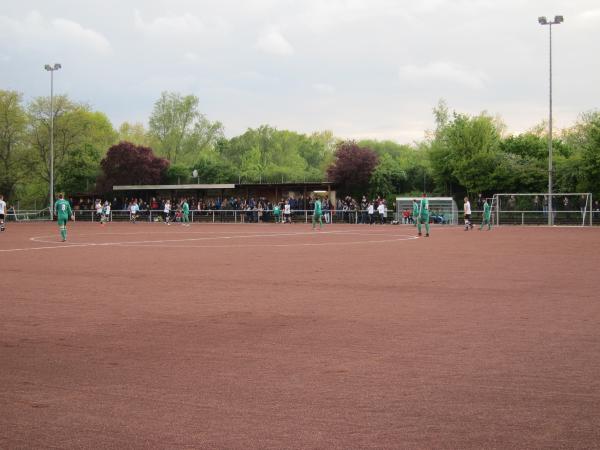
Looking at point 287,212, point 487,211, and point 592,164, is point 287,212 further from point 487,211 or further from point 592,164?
point 592,164

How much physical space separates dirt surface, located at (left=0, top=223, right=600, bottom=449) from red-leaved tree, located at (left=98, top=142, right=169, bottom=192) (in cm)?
6165

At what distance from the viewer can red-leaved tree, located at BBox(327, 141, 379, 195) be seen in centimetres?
6794

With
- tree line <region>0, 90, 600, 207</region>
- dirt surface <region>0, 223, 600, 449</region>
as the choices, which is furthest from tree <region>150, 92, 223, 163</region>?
dirt surface <region>0, 223, 600, 449</region>

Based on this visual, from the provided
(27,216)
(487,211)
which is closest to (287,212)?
(487,211)

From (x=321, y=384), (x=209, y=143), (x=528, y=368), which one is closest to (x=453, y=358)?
(x=528, y=368)

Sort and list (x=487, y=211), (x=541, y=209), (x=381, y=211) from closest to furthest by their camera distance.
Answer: (x=487, y=211), (x=541, y=209), (x=381, y=211)

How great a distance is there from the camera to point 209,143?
368 feet

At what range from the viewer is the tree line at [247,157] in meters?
60.6

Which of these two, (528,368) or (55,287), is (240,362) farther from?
(55,287)

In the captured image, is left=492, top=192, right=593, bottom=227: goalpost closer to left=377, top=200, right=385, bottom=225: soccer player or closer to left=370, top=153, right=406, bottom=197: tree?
left=377, top=200, right=385, bottom=225: soccer player

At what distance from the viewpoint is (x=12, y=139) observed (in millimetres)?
81500

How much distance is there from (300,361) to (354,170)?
200ft

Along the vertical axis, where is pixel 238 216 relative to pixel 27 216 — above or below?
above

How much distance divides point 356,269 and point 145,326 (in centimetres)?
865
